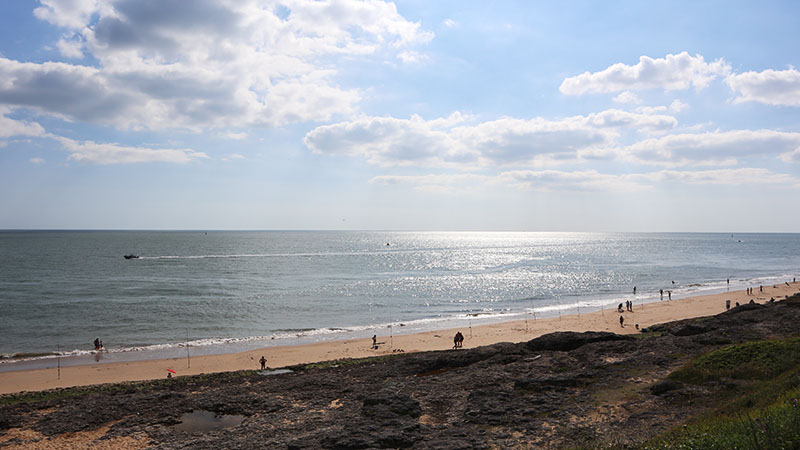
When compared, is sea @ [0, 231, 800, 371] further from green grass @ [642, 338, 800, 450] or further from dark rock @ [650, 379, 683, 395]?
green grass @ [642, 338, 800, 450]

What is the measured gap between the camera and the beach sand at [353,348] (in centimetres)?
2867

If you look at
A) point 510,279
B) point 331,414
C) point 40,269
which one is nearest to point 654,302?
point 510,279

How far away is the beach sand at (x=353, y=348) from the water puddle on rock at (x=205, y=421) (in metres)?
13.9

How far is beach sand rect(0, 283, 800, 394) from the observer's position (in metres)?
28.7

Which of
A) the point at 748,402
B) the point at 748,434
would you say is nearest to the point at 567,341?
the point at 748,402

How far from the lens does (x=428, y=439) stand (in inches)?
495

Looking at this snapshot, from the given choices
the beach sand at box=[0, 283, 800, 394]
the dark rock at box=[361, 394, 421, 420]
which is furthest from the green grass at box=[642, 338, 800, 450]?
the beach sand at box=[0, 283, 800, 394]

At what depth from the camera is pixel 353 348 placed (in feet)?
117

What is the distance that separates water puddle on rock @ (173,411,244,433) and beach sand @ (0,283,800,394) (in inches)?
549

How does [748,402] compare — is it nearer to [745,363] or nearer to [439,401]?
[745,363]

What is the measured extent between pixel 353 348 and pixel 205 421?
20.1m

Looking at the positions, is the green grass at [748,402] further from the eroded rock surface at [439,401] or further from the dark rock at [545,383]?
the dark rock at [545,383]

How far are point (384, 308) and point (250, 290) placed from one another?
2249 centimetres

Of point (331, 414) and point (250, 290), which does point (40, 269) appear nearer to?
point (250, 290)
